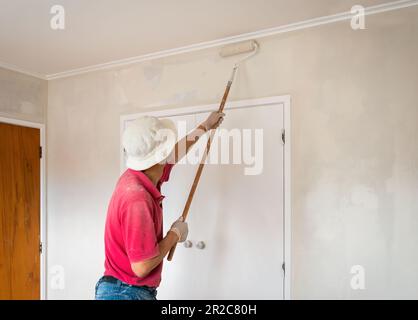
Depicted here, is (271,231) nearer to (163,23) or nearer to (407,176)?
(407,176)

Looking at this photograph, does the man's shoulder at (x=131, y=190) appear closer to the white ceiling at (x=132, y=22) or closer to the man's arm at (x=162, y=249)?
the man's arm at (x=162, y=249)

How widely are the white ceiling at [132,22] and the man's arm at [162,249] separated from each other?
113cm

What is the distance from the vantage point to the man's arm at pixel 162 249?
1271 mm

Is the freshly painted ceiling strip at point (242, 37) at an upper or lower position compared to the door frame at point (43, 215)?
upper

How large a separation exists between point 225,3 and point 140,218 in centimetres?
118

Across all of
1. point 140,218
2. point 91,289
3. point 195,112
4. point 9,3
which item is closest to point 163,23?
point 195,112

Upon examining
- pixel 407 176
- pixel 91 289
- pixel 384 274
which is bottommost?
pixel 91 289

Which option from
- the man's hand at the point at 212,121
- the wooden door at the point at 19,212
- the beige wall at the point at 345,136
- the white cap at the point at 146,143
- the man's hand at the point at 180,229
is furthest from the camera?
the wooden door at the point at 19,212

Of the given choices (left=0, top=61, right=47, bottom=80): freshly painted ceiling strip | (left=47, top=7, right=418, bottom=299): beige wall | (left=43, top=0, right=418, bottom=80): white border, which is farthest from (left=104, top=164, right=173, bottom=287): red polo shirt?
(left=0, top=61, right=47, bottom=80): freshly painted ceiling strip

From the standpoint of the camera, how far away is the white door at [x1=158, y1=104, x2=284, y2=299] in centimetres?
202

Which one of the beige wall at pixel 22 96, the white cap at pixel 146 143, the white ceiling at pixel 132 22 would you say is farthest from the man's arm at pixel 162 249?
the beige wall at pixel 22 96

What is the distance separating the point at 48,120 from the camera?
297cm

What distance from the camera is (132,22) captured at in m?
1.97

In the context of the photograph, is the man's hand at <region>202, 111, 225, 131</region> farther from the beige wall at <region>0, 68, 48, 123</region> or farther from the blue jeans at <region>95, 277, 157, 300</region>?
the beige wall at <region>0, 68, 48, 123</region>
